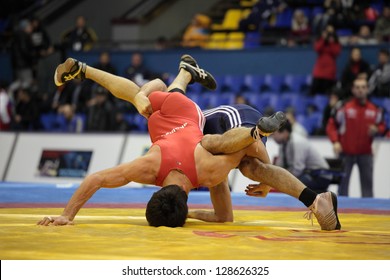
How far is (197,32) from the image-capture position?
17656mm

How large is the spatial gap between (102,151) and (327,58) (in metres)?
4.05

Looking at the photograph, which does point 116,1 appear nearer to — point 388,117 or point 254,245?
point 388,117

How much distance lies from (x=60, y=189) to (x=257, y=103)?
5432mm

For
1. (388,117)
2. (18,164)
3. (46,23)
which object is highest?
(46,23)

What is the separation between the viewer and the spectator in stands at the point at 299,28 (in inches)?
627

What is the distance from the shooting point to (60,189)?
10711 millimetres

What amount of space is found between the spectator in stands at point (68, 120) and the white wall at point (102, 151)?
1.24 meters

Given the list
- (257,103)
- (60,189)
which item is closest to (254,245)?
(60,189)

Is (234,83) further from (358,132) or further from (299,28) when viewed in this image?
(358,132)

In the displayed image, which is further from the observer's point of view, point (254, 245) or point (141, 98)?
point (141, 98)

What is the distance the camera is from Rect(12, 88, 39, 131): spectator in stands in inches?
624

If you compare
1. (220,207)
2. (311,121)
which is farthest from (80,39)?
(220,207)

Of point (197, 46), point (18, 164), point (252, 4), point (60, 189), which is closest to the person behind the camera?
point (60, 189)

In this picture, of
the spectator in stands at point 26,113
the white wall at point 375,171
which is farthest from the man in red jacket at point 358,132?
the spectator in stands at point 26,113
